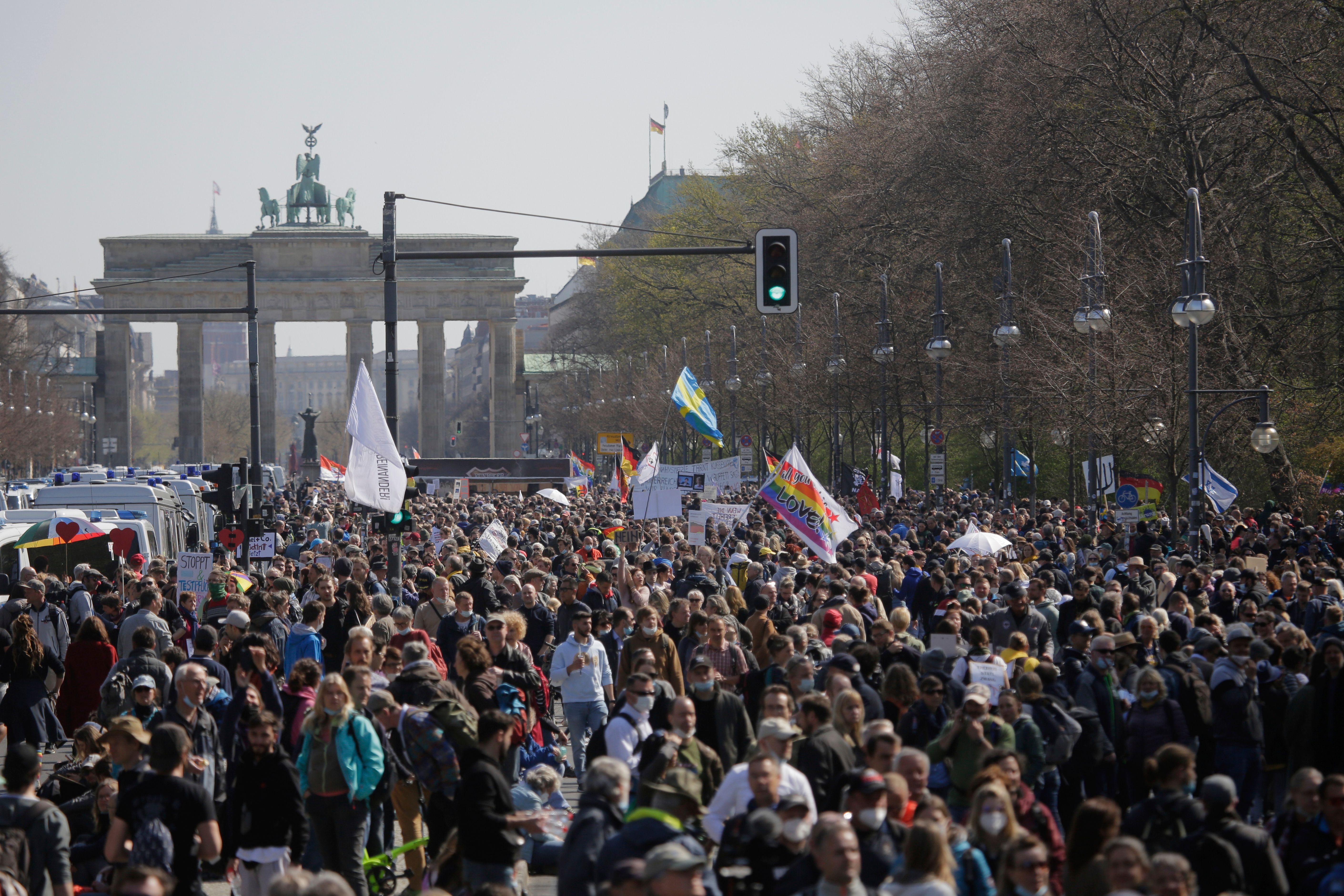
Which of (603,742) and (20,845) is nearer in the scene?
(20,845)

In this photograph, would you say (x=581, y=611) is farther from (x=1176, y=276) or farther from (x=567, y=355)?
(x=567, y=355)

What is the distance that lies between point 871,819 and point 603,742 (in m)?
2.79

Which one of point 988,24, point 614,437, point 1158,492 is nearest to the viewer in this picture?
point 1158,492

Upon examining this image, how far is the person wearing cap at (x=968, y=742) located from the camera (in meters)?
9.18

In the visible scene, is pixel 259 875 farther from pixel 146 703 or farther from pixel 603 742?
pixel 146 703

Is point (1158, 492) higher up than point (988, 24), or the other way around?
point (988, 24)

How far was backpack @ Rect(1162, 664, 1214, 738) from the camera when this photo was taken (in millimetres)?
11250

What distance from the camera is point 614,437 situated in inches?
2297

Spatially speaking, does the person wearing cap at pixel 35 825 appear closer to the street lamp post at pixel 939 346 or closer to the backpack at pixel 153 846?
the backpack at pixel 153 846

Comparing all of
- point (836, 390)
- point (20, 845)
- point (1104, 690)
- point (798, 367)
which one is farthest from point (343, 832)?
point (836, 390)

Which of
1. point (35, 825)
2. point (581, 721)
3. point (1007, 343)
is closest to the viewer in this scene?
point (35, 825)

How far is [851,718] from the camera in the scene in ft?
32.1

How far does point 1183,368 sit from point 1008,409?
3553mm

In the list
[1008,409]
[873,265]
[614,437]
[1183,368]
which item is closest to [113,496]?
[1008,409]
